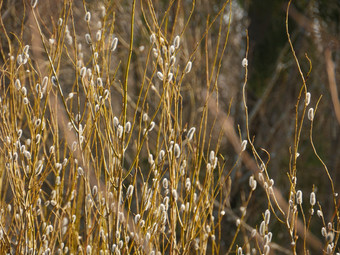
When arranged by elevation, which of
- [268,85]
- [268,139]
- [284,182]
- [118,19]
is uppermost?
[118,19]

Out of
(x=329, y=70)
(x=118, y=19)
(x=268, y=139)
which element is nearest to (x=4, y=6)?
(x=118, y=19)

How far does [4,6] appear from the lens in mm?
3633

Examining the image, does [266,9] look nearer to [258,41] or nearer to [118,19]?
[258,41]

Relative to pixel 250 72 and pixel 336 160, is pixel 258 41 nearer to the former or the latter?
pixel 250 72

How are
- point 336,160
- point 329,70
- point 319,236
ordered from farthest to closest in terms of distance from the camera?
point 319,236
point 336,160
point 329,70

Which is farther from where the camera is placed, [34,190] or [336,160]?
[336,160]

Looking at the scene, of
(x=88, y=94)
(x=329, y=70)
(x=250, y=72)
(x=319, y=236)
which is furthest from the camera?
(x=319, y=236)

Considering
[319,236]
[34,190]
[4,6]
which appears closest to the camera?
[34,190]

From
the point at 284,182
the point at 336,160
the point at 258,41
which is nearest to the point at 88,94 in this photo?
the point at 336,160

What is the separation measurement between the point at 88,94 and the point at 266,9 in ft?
10.9

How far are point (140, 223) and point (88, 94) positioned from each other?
43 centimetres

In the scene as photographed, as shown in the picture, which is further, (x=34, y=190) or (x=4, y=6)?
(x=4, y=6)

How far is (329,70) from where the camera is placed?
1334 mm

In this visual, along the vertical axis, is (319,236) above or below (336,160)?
below
